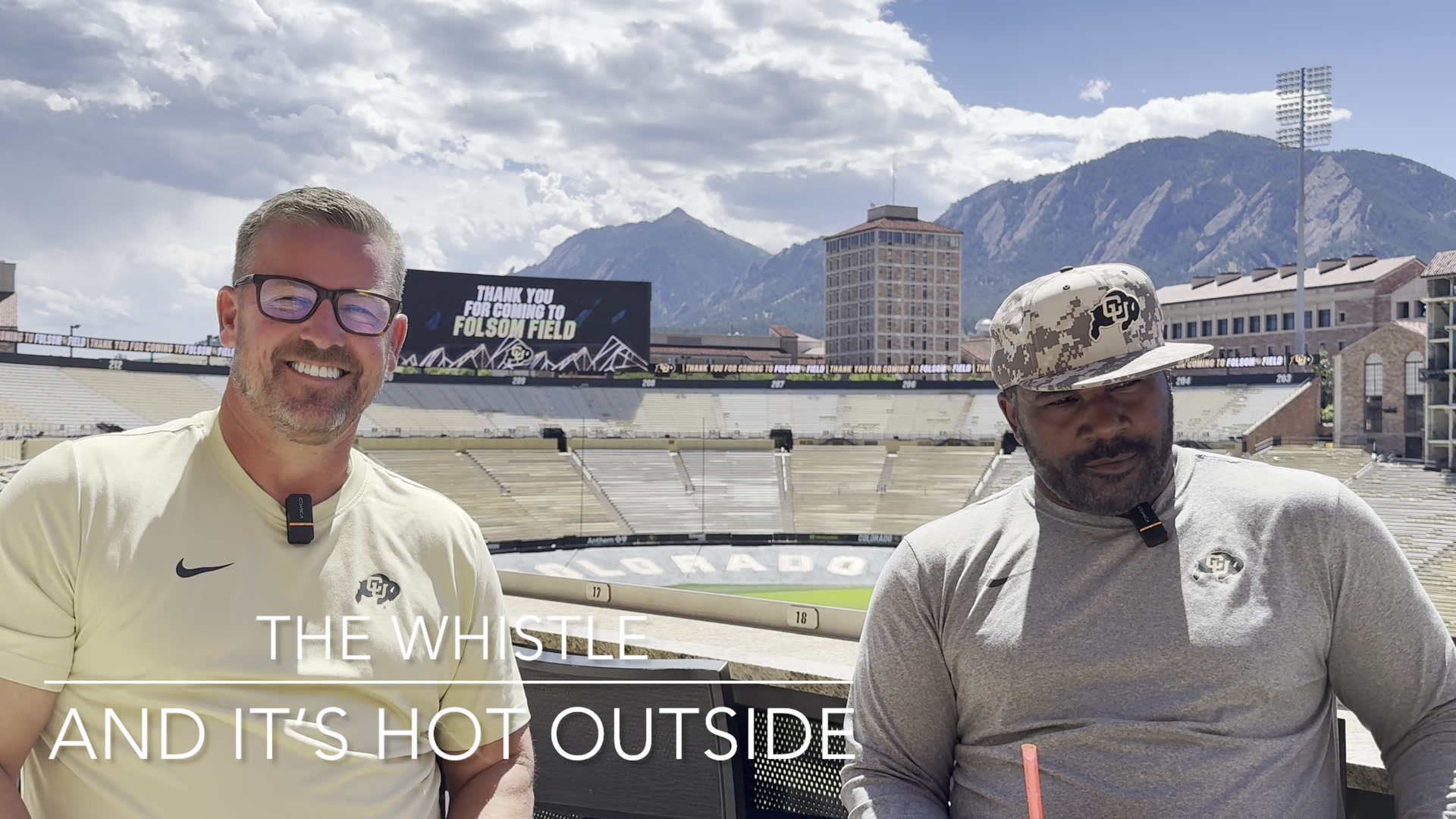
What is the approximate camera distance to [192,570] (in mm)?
1982

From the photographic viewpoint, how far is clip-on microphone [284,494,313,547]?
2088mm

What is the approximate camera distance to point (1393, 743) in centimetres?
207

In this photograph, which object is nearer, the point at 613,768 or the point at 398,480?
the point at 398,480

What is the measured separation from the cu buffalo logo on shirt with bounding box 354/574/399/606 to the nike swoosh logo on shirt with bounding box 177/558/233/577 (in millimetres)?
258

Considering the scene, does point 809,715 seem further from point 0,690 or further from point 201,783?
point 0,690

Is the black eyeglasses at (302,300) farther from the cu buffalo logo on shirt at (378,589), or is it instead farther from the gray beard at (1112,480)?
the gray beard at (1112,480)

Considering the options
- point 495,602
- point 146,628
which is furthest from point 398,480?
point 146,628

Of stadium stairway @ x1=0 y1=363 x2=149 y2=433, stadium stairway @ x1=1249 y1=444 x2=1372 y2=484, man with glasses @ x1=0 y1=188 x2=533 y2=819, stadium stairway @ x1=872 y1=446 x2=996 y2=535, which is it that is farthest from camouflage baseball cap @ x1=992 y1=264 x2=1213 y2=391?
stadium stairway @ x1=0 y1=363 x2=149 y2=433

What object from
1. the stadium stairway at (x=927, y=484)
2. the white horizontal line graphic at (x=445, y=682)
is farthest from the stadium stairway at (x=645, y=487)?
the white horizontal line graphic at (x=445, y=682)

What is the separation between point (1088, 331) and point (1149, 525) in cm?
39

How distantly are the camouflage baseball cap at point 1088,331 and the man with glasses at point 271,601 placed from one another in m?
1.23

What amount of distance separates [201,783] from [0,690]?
365mm

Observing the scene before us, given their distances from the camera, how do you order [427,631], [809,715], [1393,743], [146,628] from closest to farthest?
[146,628] → [1393,743] → [427,631] → [809,715]

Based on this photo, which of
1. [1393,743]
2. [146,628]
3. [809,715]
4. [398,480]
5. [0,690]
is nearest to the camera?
[0,690]
